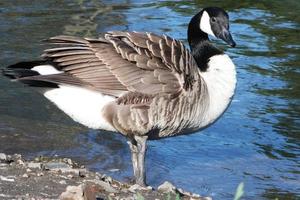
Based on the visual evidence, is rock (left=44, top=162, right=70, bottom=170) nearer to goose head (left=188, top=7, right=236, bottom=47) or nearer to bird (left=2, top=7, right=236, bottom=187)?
bird (left=2, top=7, right=236, bottom=187)

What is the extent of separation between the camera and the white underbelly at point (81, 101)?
22.6 feet

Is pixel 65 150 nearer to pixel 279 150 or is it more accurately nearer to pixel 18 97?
pixel 18 97

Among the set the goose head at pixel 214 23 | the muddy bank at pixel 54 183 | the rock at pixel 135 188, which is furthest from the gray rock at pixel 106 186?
the goose head at pixel 214 23

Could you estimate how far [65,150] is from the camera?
7.98 m

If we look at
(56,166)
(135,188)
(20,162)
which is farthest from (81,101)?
(135,188)

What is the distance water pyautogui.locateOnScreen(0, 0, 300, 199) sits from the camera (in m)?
7.79

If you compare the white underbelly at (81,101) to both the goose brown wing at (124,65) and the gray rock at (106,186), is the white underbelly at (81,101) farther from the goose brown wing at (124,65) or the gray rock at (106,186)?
the gray rock at (106,186)

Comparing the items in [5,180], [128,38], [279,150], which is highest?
[128,38]

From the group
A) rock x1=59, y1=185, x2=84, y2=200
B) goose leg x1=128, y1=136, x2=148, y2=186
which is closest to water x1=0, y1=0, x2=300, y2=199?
goose leg x1=128, y1=136, x2=148, y2=186

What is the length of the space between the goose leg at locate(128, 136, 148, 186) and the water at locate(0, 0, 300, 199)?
0.28m

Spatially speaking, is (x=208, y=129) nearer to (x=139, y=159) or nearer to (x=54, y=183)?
(x=139, y=159)

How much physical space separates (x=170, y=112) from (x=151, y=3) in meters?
7.50

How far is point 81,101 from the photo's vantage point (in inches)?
271

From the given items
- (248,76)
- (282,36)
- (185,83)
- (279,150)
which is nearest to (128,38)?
(185,83)
